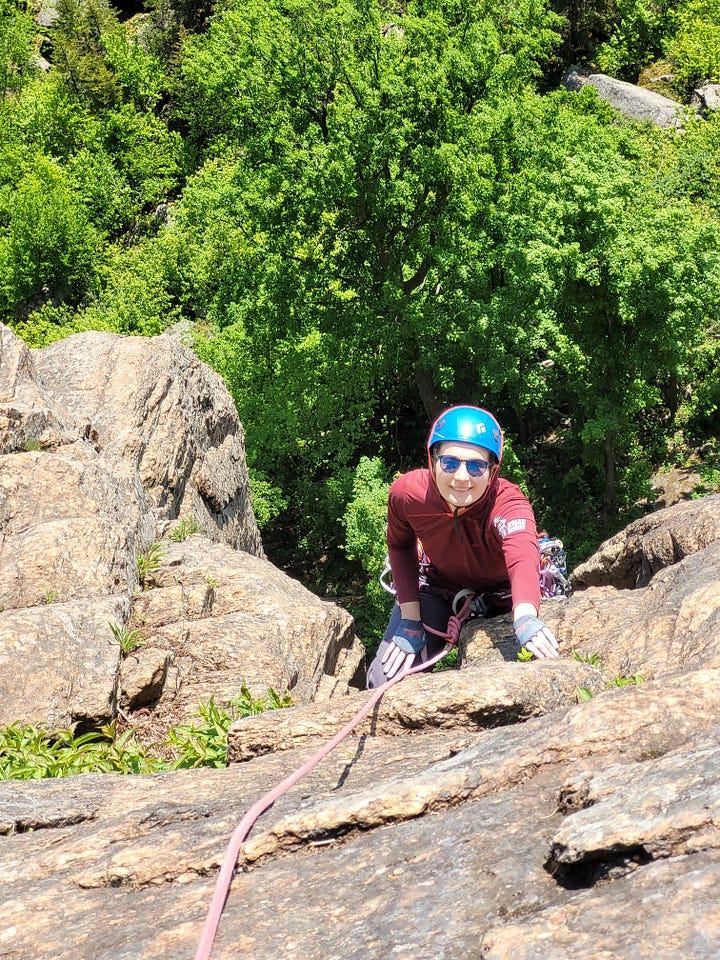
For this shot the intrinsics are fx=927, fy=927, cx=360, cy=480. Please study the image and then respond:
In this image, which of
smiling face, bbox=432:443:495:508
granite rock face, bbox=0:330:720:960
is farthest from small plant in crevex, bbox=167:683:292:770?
smiling face, bbox=432:443:495:508

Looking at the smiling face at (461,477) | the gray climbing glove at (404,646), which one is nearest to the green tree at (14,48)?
the gray climbing glove at (404,646)

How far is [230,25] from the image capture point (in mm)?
29344

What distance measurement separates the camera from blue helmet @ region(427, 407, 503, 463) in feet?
19.5

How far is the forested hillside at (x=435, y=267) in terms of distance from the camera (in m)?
22.2

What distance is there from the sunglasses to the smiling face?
1 cm

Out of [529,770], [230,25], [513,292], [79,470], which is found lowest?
[529,770]

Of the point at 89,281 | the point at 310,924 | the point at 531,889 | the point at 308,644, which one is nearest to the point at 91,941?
the point at 310,924

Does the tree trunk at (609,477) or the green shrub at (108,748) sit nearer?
the green shrub at (108,748)

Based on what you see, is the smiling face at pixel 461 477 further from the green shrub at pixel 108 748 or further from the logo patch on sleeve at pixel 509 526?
the green shrub at pixel 108 748

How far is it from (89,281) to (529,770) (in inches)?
1571

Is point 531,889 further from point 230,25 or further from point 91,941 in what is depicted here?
point 230,25

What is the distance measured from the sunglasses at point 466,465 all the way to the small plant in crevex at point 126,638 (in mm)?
3321

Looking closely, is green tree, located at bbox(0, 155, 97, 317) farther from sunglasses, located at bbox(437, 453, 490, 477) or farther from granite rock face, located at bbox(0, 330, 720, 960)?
sunglasses, located at bbox(437, 453, 490, 477)

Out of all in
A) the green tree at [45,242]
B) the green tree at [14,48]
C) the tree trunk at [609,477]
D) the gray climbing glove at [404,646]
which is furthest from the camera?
the green tree at [14,48]
